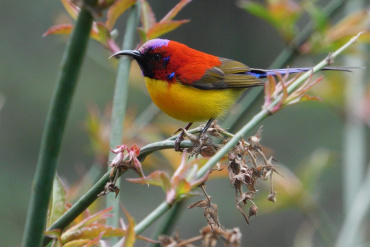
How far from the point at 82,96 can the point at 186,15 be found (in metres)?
2.48

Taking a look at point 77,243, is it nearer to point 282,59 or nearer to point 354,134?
point 282,59

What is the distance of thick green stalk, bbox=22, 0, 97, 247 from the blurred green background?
5.99 metres

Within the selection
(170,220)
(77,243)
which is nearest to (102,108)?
(170,220)

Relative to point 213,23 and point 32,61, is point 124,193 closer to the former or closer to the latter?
point 32,61

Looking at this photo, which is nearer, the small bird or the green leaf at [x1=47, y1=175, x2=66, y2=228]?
the green leaf at [x1=47, y1=175, x2=66, y2=228]

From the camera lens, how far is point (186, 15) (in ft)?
30.9

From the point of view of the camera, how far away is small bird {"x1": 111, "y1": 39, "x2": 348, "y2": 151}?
1.98 meters

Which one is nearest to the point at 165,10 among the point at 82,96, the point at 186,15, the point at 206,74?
the point at 186,15

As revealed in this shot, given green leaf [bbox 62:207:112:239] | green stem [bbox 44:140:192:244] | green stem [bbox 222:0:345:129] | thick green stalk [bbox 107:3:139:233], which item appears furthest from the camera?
green stem [bbox 222:0:345:129]

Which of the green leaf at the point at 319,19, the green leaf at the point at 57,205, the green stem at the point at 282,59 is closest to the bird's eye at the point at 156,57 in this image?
the green stem at the point at 282,59

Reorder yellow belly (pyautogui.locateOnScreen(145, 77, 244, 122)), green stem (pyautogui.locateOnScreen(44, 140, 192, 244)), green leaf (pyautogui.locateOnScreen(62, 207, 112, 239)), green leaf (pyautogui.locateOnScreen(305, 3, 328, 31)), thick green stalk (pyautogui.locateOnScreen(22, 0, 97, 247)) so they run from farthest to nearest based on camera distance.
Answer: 1. yellow belly (pyautogui.locateOnScreen(145, 77, 244, 122))
2. green leaf (pyautogui.locateOnScreen(305, 3, 328, 31))
3. green leaf (pyautogui.locateOnScreen(62, 207, 112, 239))
4. green stem (pyautogui.locateOnScreen(44, 140, 192, 244))
5. thick green stalk (pyautogui.locateOnScreen(22, 0, 97, 247))

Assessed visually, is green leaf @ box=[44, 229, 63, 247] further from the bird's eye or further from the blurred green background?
the blurred green background

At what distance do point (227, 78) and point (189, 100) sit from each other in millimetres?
262

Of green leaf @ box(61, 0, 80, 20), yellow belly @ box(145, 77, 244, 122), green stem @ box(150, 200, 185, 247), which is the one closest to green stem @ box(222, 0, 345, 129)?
yellow belly @ box(145, 77, 244, 122)
